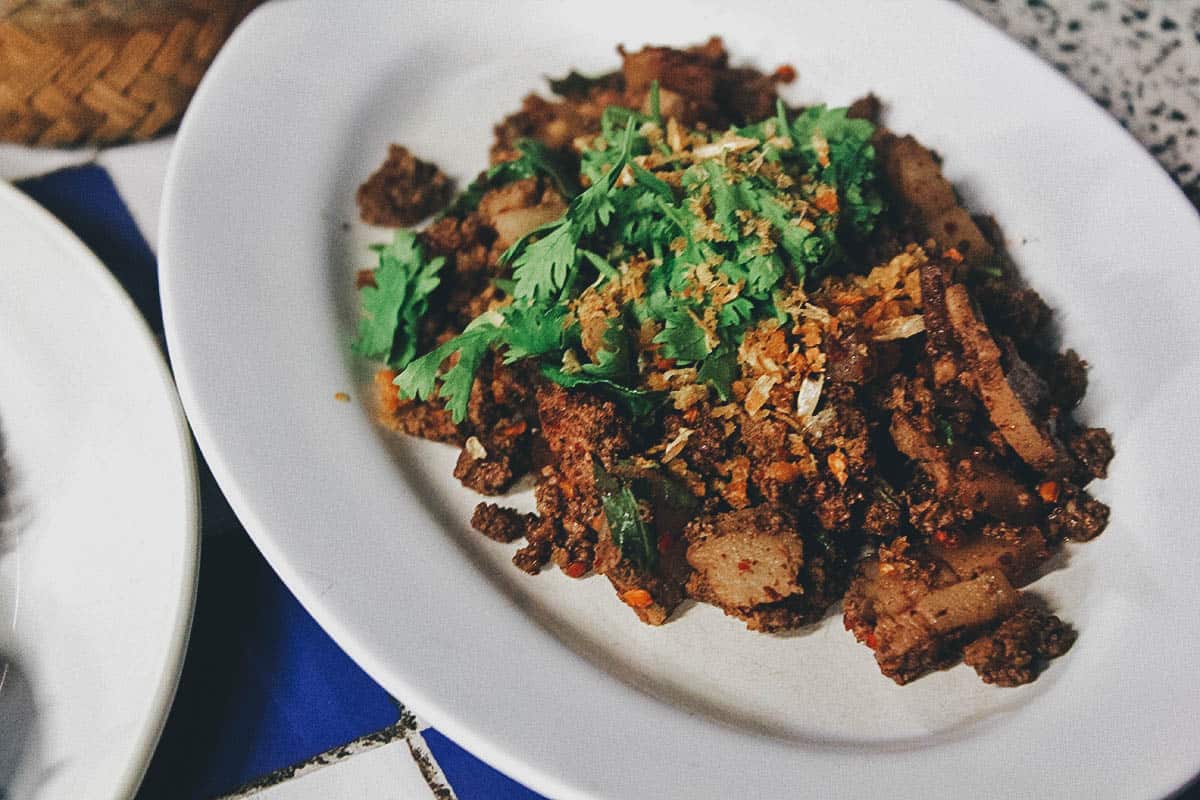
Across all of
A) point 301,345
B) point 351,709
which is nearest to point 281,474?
point 301,345

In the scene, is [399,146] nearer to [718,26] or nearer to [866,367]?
[718,26]

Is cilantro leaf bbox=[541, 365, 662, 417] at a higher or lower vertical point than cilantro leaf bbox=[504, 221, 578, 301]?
lower

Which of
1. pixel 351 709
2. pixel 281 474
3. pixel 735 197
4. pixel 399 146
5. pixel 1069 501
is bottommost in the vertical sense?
pixel 351 709

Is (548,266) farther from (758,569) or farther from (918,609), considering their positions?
(918,609)

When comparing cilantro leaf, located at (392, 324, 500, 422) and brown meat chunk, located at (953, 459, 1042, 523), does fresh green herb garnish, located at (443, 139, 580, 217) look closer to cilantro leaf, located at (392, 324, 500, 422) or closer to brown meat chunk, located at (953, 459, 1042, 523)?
cilantro leaf, located at (392, 324, 500, 422)

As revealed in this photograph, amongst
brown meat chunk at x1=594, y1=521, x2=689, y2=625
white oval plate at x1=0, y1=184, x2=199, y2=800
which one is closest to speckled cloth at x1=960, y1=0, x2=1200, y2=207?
brown meat chunk at x1=594, y1=521, x2=689, y2=625

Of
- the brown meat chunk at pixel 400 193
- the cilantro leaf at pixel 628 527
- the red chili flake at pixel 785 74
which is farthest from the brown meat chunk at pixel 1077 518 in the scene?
the brown meat chunk at pixel 400 193
